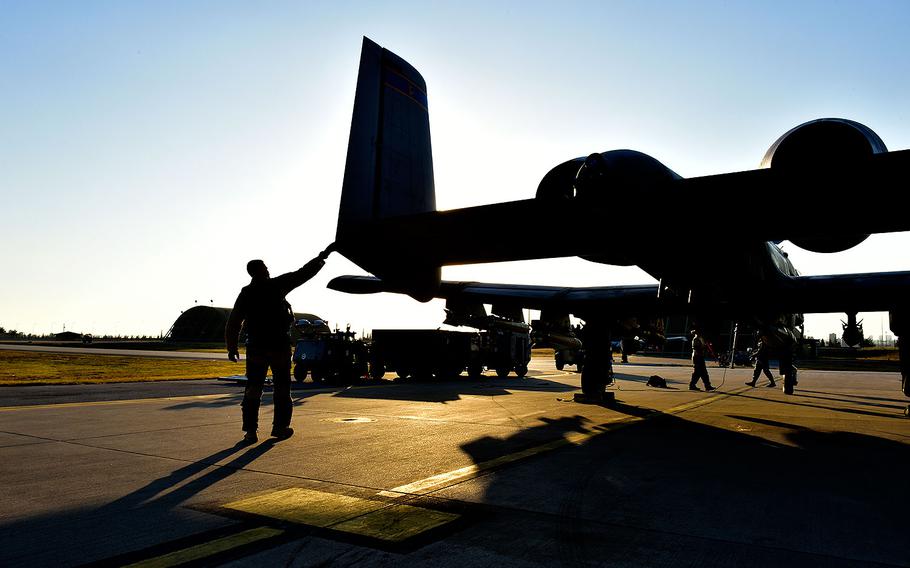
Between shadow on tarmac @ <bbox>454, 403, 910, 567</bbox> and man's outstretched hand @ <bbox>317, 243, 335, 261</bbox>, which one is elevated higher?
man's outstretched hand @ <bbox>317, 243, 335, 261</bbox>

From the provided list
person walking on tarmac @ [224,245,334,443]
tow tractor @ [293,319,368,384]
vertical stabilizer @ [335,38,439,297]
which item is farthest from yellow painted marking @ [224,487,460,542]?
tow tractor @ [293,319,368,384]

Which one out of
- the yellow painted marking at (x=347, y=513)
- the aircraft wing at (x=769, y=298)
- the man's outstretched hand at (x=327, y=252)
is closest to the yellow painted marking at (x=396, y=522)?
the yellow painted marking at (x=347, y=513)

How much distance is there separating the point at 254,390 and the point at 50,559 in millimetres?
4761

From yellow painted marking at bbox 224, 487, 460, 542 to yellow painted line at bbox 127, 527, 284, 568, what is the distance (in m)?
0.32

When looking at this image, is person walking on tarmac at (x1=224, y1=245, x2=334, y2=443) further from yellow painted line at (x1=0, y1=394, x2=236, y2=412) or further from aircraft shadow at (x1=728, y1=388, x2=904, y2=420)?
aircraft shadow at (x1=728, y1=388, x2=904, y2=420)

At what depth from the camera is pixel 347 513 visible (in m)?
4.26

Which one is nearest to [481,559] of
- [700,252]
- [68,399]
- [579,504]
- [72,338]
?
[579,504]

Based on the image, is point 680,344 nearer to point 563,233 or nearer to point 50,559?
point 563,233

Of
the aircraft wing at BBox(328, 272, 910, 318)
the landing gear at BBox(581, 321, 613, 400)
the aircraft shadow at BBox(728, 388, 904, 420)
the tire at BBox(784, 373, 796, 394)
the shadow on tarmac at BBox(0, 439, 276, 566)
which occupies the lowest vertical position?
the aircraft shadow at BBox(728, 388, 904, 420)

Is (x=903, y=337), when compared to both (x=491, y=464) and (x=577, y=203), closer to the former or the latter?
(x=577, y=203)

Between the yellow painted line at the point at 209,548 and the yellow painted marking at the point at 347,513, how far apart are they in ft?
1.06

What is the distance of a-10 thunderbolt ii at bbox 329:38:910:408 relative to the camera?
596 cm

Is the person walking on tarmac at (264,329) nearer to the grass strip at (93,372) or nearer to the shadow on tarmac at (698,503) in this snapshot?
the shadow on tarmac at (698,503)

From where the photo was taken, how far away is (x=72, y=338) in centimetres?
11231
